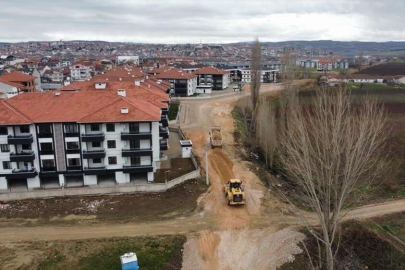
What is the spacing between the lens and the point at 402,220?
86.9ft

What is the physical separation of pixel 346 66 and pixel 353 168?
171512mm

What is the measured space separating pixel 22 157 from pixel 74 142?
440cm

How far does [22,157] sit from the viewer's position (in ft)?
100

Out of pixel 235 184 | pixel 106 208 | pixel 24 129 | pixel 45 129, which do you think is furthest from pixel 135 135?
pixel 235 184

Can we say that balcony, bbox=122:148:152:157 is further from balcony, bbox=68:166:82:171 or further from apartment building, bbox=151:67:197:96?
apartment building, bbox=151:67:197:96

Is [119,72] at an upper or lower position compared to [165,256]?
upper

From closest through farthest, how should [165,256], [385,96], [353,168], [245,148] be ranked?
[353,168]
[165,256]
[245,148]
[385,96]

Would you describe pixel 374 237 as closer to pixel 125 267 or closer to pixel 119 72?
pixel 125 267

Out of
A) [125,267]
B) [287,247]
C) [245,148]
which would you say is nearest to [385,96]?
[245,148]

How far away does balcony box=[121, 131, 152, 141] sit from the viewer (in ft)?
104

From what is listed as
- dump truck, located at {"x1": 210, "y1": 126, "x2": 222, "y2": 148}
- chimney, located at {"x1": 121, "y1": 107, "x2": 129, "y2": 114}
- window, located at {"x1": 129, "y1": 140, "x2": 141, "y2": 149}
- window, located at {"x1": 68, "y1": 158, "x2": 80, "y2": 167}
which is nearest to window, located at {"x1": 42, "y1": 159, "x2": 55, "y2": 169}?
window, located at {"x1": 68, "y1": 158, "x2": 80, "y2": 167}

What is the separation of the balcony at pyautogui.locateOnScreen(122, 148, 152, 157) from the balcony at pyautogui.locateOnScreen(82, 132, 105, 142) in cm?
226

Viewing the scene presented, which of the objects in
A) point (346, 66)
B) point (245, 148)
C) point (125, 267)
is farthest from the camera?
point (346, 66)

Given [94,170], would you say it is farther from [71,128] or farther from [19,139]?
[19,139]
